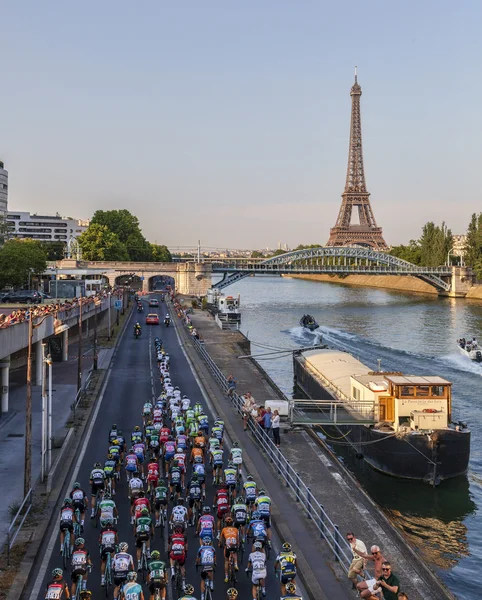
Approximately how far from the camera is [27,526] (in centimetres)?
2123

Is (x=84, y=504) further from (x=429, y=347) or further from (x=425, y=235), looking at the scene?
(x=425, y=235)

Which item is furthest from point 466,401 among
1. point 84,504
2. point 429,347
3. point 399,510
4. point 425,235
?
point 425,235

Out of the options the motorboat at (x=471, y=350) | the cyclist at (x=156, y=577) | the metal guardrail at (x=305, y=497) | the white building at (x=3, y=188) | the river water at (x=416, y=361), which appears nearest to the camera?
the cyclist at (x=156, y=577)

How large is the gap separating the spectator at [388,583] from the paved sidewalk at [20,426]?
433 inches

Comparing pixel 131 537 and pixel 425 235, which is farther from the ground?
pixel 425 235

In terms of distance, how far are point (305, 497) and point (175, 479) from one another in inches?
172

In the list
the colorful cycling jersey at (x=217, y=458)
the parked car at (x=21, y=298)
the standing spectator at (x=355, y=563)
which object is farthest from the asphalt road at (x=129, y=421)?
the parked car at (x=21, y=298)

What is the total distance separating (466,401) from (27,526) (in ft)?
120

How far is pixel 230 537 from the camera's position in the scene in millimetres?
17859

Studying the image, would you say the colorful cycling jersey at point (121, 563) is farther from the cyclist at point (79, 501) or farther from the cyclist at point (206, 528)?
the cyclist at point (79, 501)

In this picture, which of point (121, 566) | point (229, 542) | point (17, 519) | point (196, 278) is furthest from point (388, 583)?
point (196, 278)

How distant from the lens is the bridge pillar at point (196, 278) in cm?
14600

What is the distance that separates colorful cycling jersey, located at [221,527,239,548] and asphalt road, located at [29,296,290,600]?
47.2 inches

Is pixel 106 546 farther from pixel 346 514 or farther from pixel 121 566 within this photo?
pixel 346 514
